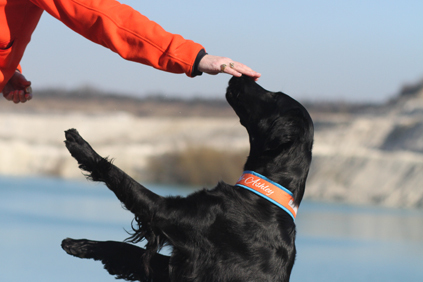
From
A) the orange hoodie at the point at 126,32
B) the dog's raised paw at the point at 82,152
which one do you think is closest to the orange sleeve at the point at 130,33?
the orange hoodie at the point at 126,32

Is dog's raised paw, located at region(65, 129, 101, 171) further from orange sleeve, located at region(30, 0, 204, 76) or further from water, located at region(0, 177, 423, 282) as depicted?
water, located at region(0, 177, 423, 282)

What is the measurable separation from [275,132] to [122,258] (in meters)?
0.96

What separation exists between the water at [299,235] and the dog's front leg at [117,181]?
1.86 m

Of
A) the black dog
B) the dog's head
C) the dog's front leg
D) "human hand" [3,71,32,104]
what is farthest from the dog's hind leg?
"human hand" [3,71,32,104]

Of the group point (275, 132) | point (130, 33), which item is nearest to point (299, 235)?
point (275, 132)

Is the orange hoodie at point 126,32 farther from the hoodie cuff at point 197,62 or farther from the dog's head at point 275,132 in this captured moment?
the dog's head at point 275,132

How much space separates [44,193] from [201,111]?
229 inches

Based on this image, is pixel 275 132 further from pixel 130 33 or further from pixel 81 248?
pixel 81 248

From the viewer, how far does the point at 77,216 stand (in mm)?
7066

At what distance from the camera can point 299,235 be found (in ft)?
21.8

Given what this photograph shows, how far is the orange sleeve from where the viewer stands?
6.97 feet

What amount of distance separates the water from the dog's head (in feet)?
6.72

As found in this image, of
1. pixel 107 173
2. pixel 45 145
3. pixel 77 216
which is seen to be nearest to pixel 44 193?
pixel 77 216

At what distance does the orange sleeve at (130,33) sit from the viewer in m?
2.12
